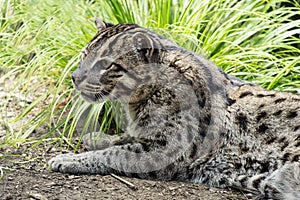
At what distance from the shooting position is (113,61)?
403cm

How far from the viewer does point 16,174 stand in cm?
396

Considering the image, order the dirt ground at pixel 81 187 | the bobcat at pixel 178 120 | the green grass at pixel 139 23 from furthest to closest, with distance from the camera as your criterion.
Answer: the green grass at pixel 139 23 → the bobcat at pixel 178 120 → the dirt ground at pixel 81 187

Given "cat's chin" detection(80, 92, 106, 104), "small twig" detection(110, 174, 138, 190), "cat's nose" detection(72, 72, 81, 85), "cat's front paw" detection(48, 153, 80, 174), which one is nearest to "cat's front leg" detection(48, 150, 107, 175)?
"cat's front paw" detection(48, 153, 80, 174)

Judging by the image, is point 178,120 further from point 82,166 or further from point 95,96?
point 82,166

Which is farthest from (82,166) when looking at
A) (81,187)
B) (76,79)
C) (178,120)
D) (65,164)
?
(178,120)

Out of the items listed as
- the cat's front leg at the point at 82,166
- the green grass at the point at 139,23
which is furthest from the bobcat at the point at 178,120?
the green grass at the point at 139,23

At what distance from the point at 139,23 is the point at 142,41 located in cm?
128

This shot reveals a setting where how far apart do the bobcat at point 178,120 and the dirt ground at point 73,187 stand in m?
0.09

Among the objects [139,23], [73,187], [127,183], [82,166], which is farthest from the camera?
[139,23]

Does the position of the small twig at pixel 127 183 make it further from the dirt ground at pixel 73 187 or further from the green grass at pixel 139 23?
the green grass at pixel 139 23

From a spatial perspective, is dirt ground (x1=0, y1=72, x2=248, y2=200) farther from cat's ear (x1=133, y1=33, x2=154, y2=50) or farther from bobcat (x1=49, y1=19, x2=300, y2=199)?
cat's ear (x1=133, y1=33, x2=154, y2=50)

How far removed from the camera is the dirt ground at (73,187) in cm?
364

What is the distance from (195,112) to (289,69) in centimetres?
139

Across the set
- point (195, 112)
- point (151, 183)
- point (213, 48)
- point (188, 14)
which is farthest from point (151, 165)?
point (188, 14)
